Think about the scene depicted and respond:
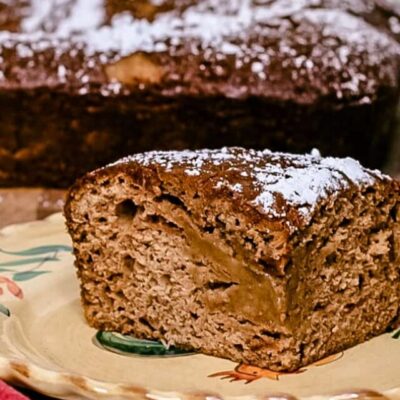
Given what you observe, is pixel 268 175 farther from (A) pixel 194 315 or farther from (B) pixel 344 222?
(A) pixel 194 315

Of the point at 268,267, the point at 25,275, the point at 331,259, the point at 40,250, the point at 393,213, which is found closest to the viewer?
the point at 268,267

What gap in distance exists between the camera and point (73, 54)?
3010mm

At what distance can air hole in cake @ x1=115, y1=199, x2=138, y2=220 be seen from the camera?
1.76 meters

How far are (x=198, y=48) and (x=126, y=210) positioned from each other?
1323 mm

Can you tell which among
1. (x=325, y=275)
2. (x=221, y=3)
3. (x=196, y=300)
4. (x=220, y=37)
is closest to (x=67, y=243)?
(x=196, y=300)

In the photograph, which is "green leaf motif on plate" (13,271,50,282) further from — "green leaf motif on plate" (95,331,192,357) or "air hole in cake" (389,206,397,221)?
"air hole in cake" (389,206,397,221)

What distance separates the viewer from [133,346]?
1737 mm

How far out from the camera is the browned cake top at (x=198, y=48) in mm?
2941

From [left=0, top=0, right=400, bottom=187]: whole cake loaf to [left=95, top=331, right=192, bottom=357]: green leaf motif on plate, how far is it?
4.17 feet

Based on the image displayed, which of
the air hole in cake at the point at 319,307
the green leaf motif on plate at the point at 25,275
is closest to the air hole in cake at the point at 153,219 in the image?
the air hole in cake at the point at 319,307

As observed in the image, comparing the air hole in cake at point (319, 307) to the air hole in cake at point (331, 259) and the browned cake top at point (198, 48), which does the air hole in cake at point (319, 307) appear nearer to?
the air hole in cake at point (331, 259)

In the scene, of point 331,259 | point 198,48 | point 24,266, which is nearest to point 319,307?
point 331,259

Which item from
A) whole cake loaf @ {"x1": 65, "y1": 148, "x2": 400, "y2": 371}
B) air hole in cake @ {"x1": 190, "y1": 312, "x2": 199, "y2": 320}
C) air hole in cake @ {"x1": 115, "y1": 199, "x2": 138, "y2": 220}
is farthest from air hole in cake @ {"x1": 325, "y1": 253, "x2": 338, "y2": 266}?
air hole in cake @ {"x1": 115, "y1": 199, "x2": 138, "y2": 220}

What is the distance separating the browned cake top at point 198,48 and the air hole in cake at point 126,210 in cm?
121
